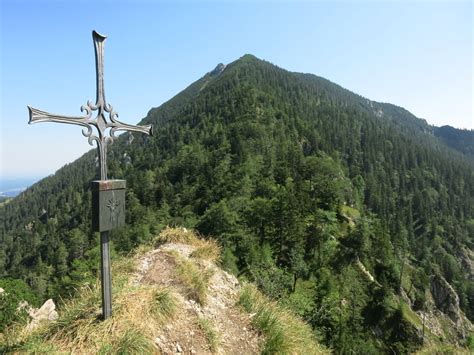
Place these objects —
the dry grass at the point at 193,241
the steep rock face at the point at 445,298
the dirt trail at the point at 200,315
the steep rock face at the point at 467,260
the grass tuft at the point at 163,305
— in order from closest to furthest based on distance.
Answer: the dirt trail at the point at 200,315 → the grass tuft at the point at 163,305 → the dry grass at the point at 193,241 → the steep rock face at the point at 445,298 → the steep rock face at the point at 467,260

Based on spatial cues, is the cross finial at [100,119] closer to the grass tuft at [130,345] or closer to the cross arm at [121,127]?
the cross arm at [121,127]

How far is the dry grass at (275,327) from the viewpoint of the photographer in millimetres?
6332

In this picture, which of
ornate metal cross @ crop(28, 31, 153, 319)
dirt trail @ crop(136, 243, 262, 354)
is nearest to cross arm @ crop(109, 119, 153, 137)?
ornate metal cross @ crop(28, 31, 153, 319)

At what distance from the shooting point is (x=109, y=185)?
533 centimetres

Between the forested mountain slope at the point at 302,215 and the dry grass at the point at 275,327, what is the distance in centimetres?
395

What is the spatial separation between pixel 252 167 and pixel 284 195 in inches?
948

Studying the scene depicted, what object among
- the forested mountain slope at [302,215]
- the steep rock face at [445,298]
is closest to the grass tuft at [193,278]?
the forested mountain slope at [302,215]

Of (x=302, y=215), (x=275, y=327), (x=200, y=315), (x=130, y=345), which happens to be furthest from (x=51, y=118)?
(x=302, y=215)

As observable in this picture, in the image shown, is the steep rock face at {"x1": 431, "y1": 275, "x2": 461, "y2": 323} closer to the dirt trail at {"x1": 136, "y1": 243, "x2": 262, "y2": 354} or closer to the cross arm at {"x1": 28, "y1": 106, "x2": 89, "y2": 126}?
the dirt trail at {"x1": 136, "y1": 243, "x2": 262, "y2": 354}

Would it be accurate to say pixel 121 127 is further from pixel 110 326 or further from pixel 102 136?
pixel 110 326

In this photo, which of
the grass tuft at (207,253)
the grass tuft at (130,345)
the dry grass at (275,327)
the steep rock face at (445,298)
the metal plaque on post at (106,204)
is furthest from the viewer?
the steep rock face at (445,298)

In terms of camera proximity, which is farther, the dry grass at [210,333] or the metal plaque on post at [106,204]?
the dry grass at [210,333]

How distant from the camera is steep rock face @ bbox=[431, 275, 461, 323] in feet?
242

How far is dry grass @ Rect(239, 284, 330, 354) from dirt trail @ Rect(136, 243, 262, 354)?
0.21 metres
